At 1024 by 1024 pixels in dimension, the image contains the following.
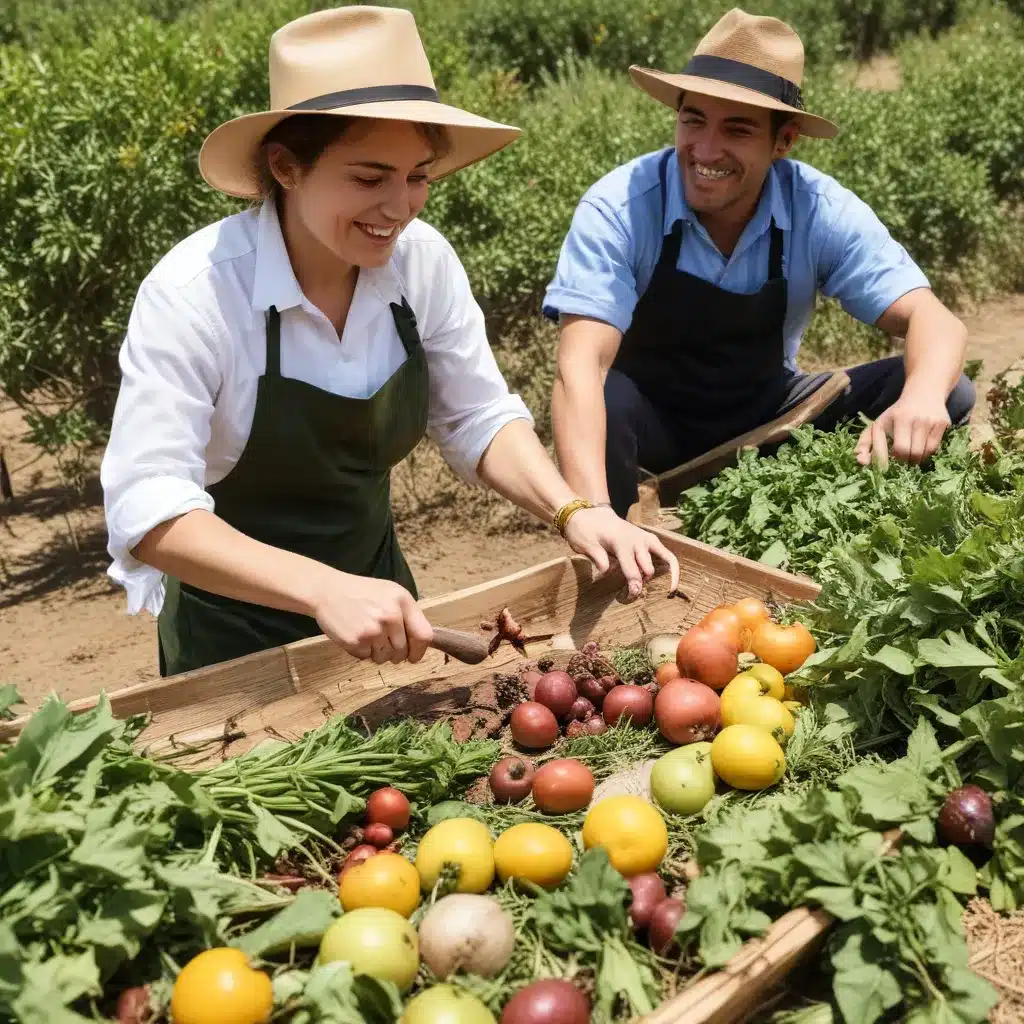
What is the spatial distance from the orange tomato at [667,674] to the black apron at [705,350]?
69.4 inches

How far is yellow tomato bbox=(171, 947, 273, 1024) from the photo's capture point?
65.6 inches

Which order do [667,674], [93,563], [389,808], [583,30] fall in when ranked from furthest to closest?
[583,30] → [93,563] → [667,674] → [389,808]

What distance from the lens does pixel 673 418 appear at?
4.36 metres

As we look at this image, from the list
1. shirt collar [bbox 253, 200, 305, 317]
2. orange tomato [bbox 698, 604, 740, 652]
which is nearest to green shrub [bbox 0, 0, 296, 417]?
shirt collar [bbox 253, 200, 305, 317]

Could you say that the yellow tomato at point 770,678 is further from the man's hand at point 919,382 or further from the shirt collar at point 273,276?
the shirt collar at point 273,276

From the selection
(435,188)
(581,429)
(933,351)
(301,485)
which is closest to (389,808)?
(301,485)

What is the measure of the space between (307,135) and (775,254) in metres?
2.06

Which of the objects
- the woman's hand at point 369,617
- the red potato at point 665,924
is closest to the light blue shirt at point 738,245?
the woman's hand at point 369,617

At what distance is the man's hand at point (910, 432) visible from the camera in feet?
11.2

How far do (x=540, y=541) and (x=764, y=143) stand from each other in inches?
116

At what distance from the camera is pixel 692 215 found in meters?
3.93

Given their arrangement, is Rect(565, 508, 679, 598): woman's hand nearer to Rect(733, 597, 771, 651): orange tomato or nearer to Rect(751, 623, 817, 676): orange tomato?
Rect(733, 597, 771, 651): orange tomato

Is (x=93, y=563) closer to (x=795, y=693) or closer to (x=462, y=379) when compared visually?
(x=462, y=379)

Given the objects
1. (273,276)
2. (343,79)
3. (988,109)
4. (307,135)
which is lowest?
(988,109)
